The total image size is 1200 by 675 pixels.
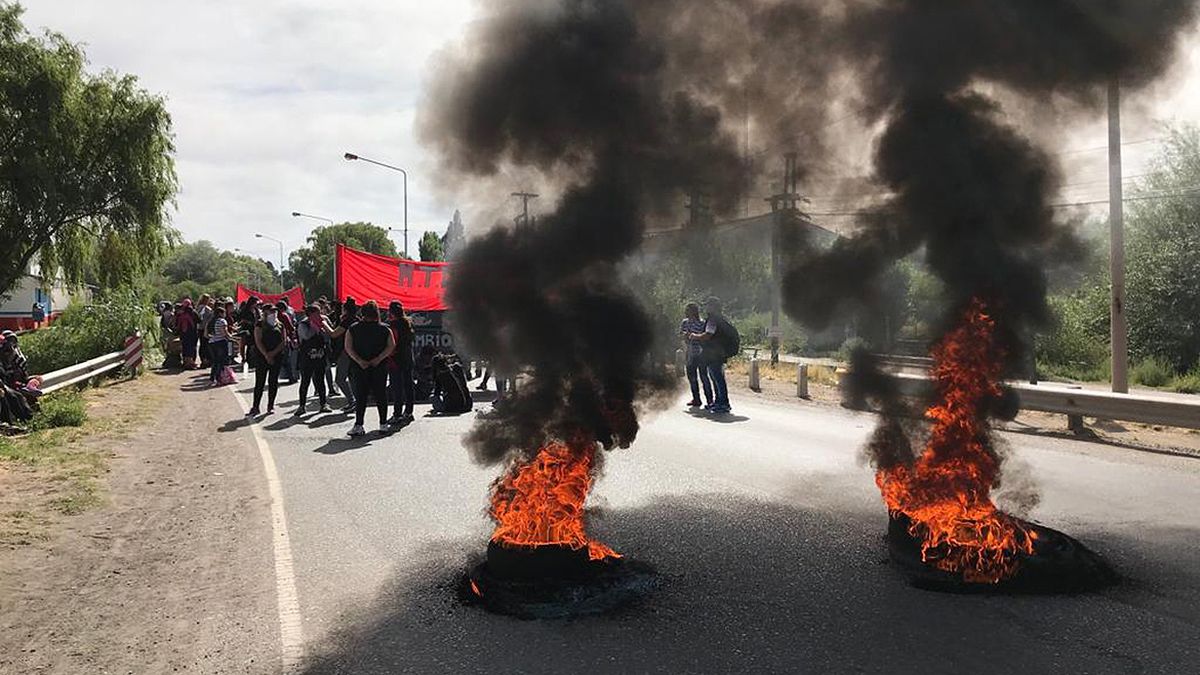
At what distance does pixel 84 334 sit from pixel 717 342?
1384 centimetres

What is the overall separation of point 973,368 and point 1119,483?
3136mm

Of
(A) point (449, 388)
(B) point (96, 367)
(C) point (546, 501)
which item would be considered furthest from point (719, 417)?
(B) point (96, 367)

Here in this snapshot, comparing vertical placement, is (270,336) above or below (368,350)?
above

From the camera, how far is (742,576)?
466 centimetres

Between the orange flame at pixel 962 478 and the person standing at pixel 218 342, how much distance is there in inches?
579

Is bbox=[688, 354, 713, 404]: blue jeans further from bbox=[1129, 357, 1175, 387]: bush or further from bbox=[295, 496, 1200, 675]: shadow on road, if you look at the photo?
bbox=[1129, 357, 1175, 387]: bush

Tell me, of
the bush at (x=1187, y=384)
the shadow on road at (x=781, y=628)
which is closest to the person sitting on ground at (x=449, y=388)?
the shadow on road at (x=781, y=628)

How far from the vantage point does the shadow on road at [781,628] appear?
3.51 m

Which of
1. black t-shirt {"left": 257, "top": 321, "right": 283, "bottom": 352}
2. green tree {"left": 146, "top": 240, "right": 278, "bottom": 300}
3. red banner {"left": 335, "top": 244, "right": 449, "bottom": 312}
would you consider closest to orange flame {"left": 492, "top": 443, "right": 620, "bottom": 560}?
black t-shirt {"left": 257, "top": 321, "right": 283, "bottom": 352}

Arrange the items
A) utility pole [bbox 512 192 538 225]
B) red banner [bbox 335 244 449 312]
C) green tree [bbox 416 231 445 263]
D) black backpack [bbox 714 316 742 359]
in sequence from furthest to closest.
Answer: green tree [bbox 416 231 445 263]
red banner [bbox 335 244 449 312]
black backpack [bbox 714 316 742 359]
utility pole [bbox 512 192 538 225]

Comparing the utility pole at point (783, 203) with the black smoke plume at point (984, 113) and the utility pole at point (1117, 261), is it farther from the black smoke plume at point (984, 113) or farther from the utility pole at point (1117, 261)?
the utility pole at point (1117, 261)

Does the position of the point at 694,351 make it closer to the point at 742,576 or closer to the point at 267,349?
the point at 267,349

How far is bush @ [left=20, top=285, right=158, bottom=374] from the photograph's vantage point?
17.5 m

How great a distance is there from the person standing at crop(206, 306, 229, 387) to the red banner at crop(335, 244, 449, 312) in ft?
10.3
